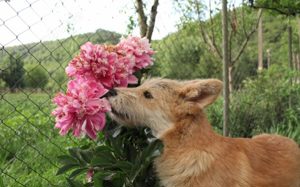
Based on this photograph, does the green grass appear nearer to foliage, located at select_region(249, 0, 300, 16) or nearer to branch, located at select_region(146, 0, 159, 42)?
Answer: branch, located at select_region(146, 0, 159, 42)

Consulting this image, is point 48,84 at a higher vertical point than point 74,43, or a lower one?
lower

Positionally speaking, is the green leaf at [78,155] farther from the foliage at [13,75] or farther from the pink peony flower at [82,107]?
the foliage at [13,75]

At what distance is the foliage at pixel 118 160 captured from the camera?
3148mm

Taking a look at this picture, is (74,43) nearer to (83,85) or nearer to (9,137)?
(9,137)

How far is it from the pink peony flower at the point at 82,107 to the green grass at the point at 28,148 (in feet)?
4.36

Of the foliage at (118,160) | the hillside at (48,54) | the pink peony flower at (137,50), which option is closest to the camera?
the foliage at (118,160)

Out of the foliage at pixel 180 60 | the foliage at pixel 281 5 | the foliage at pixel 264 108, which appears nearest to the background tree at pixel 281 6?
the foliage at pixel 281 5

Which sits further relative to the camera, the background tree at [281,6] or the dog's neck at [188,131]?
the background tree at [281,6]

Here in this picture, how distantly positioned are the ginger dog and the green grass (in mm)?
1363

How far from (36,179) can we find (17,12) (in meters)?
1.75

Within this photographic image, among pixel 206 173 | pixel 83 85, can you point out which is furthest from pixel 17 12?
pixel 206 173

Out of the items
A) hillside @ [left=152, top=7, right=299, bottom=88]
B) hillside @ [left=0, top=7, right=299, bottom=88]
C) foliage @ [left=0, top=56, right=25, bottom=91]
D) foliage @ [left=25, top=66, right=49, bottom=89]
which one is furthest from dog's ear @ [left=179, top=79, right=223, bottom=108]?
hillside @ [left=152, top=7, right=299, bottom=88]

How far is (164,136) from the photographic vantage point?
3377mm

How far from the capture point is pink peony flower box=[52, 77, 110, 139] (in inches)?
117
